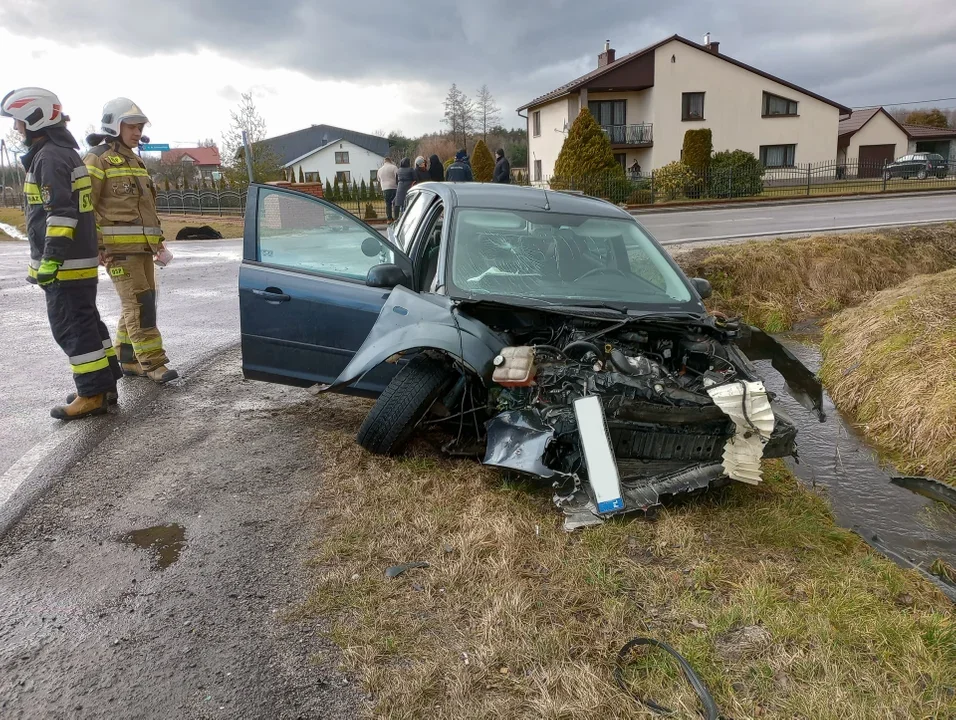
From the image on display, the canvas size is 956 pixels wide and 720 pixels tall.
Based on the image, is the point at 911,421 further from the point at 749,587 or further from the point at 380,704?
the point at 380,704

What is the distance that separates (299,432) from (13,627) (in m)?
2.16

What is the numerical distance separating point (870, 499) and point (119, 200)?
19.3 ft

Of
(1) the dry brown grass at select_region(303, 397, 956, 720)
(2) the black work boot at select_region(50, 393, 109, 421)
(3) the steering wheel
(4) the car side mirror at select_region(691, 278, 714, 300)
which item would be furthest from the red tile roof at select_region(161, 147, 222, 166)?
(1) the dry brown grass at select_region(303, 397, 956, 720)

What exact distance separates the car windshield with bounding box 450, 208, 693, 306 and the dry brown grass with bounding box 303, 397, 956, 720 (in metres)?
1.20

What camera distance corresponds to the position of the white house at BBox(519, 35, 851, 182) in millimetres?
34281

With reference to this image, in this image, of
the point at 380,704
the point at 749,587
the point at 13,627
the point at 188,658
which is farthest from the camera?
the point at 749,587

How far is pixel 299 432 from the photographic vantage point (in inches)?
185

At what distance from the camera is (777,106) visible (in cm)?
3616

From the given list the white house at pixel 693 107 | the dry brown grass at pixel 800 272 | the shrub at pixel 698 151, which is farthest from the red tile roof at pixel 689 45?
the dry brown grass at pixel 800 272

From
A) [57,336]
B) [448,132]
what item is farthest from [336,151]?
[57,336]

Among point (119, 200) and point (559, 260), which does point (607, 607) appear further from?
point (119, 200)

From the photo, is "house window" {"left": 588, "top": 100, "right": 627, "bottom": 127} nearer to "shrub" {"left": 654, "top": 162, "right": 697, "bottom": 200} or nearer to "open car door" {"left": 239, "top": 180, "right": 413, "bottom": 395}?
"shrub" {"left": 654, "top": 162, "right": 697, "bottom": 200}

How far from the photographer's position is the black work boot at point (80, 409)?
15.7 feet

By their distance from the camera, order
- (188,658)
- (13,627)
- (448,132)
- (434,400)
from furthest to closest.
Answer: (448,132), (434,400), (13,627), (188,658)
